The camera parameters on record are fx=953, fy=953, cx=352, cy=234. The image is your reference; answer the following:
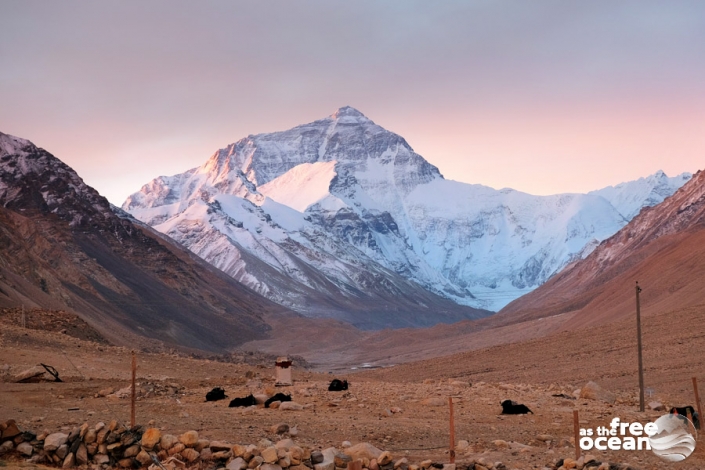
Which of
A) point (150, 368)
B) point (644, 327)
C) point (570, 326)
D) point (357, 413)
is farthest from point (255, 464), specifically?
point (570, 326)

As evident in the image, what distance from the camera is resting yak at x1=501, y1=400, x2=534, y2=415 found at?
21.7m

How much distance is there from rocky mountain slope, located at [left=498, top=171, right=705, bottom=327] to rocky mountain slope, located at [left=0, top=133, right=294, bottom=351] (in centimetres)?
3656

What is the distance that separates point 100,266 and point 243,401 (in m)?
85.9

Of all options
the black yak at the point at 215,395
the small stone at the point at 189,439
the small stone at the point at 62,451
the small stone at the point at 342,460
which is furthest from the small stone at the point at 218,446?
the black yak at the point at 215,395

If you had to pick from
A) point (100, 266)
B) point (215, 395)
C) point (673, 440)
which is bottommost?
point (673, 440)

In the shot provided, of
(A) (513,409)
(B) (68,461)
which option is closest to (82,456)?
(B) (68,461)

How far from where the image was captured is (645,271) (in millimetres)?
86500

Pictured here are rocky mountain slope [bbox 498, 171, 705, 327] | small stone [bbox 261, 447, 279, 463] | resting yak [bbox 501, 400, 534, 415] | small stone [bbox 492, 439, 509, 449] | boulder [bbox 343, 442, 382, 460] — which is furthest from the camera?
rocky mountain slope [bbox 498, 171, 705, 327]

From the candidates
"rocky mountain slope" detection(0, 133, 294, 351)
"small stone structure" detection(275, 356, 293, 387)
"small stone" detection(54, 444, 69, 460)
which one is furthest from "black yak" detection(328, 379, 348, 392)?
"rocky mountain slope" detection(0, 133, 294, 351)

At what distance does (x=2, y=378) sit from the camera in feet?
79.8

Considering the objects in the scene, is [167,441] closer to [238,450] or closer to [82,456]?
[238,450]

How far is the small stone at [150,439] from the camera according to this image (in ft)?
48.1

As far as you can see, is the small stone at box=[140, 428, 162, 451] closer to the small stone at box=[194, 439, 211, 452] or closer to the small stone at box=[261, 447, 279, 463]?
the small stone at box=[194, 439, 211, 452]

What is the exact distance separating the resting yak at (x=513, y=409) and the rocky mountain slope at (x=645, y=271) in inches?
1503
